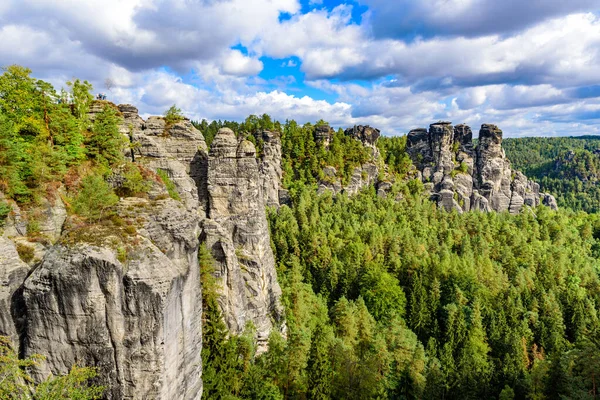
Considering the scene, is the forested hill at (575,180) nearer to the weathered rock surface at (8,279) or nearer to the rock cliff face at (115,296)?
the rock cliff face at (115,296)

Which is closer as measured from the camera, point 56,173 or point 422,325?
point 56,173

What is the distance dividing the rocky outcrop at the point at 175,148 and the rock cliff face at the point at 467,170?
6274 centimetres

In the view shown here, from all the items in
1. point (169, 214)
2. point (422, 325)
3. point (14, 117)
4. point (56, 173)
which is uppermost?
point (14, 117)

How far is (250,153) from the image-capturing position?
35.2 meters

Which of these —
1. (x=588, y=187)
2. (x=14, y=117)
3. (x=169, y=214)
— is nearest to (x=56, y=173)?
(x=14, y=117)

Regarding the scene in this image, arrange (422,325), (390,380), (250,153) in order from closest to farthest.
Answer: (390,380) < (250,153) < (422,325)

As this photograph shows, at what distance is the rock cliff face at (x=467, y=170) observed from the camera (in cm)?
8481

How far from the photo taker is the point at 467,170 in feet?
290

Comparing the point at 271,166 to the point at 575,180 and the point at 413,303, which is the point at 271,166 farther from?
the point at 575,180

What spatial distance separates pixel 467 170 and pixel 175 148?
7591cm

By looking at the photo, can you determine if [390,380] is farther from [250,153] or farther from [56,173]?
[56,173]

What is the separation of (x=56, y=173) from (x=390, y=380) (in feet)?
102

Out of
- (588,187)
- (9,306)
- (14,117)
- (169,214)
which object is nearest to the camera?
(9,306)

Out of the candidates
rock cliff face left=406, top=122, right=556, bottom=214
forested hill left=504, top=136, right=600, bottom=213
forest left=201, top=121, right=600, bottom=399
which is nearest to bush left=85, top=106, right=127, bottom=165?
forest left=201, top=121, right=600, bottom=399
